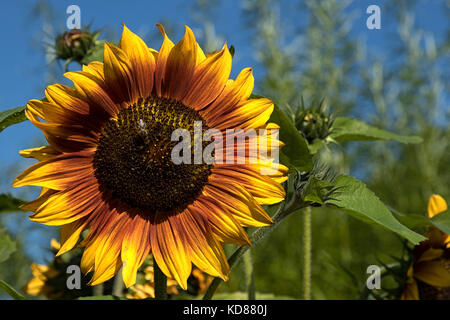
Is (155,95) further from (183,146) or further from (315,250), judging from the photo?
(315,250)

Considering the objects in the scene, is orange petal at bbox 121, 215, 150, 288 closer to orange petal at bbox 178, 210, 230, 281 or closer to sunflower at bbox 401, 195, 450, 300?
orange petal at bbox 178, 210, 230, 281

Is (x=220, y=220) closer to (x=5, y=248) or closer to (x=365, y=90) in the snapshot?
(x=5, y=248)

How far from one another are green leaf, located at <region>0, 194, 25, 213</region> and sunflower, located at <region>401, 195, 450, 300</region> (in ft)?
2.06

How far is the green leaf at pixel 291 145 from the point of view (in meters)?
0.59

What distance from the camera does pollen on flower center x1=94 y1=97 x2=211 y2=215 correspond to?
0.61m

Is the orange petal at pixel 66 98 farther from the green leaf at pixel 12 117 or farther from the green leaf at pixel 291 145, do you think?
the green leaf at pixel 291 145

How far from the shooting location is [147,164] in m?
0.61

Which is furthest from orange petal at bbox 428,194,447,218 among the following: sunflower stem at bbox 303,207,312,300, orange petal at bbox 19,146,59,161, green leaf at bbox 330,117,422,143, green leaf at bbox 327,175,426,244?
orange petal at bbox 19,146,59,161

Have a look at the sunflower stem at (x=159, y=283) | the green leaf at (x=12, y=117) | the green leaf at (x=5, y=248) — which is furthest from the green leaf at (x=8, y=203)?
the sunflower stem at (x=159, y=283)

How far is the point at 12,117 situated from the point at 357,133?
49 centimetres

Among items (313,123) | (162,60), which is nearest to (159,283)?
(162,60)
